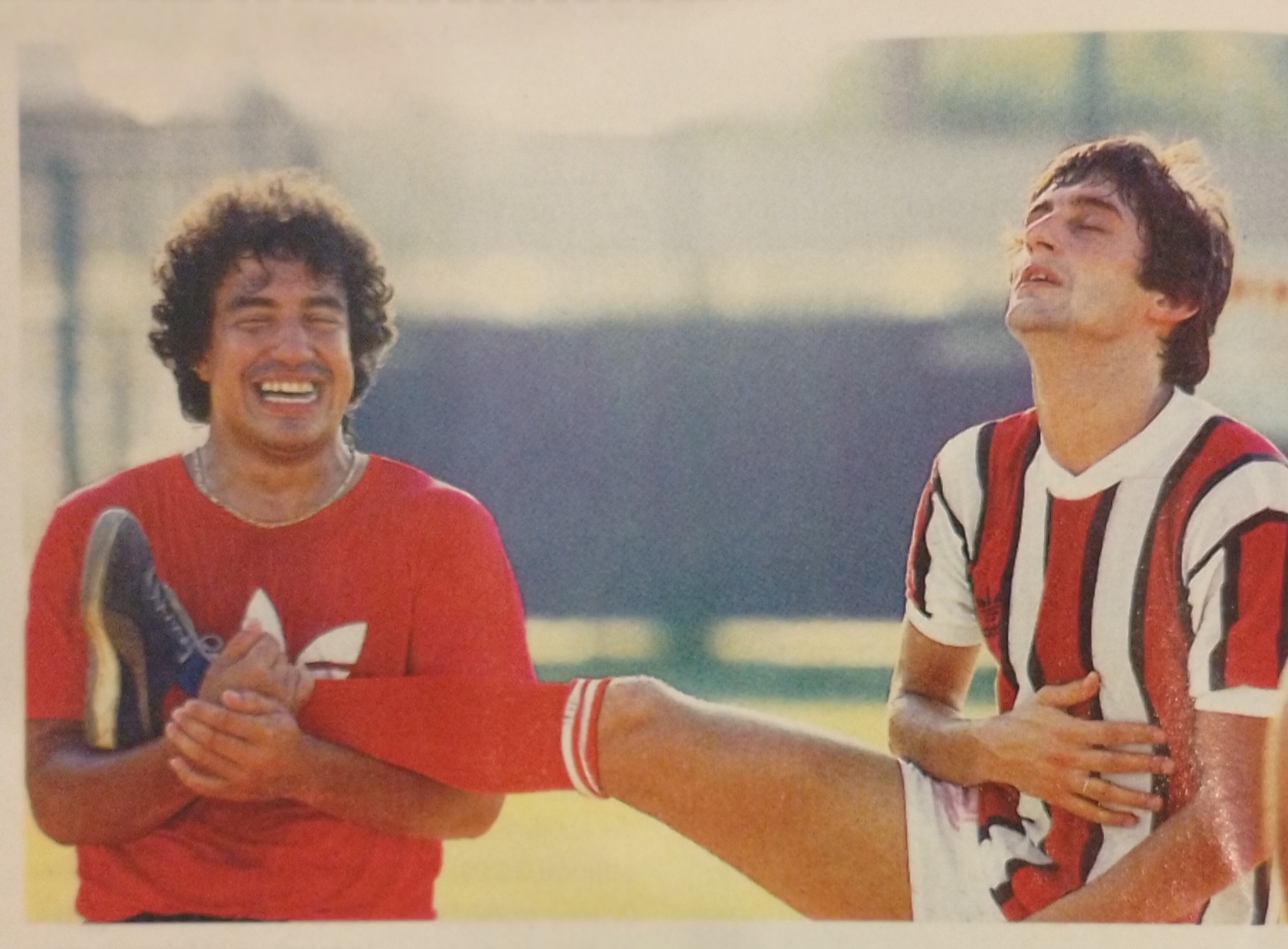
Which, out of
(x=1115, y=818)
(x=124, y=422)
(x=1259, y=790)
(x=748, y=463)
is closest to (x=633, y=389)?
(x=748, y=463)

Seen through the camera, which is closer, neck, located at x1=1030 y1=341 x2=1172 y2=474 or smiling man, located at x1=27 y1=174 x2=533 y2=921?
neck, located at x1=1030 y1=341 x2=1172 y2=474

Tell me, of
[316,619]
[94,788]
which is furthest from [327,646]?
[94,788]

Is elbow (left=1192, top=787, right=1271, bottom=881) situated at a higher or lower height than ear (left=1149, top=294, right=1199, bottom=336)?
lower

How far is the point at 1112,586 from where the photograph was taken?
235cm

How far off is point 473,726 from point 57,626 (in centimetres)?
78

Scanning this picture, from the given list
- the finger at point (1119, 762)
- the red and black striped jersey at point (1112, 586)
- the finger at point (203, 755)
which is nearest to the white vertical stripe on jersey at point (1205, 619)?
the red and black striped jersey at point (1112, 586)

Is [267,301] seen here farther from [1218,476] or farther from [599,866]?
[1218,476]

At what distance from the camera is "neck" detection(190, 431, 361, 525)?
8.25 ft

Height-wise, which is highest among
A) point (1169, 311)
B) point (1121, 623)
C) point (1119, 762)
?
point (1169, 311)

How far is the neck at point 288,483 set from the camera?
2.52 m

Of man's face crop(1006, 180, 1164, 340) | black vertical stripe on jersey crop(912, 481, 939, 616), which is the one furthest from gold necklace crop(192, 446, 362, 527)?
man's face crop(1006, 180, 1164, 340)

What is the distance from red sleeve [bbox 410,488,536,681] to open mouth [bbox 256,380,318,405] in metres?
Result: 0.30

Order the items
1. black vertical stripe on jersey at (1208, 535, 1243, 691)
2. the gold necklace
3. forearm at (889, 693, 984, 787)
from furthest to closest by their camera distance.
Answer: the gold necklace
forearm at (889, 693, 984, 787)
black vertical stripe on jersey at (1208, 535, 1243, 691)

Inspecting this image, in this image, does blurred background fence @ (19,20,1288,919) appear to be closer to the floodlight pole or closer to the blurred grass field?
the blurred grass field
